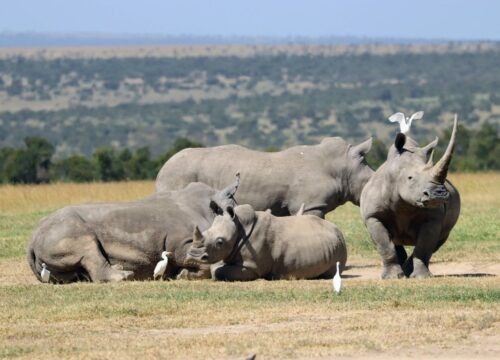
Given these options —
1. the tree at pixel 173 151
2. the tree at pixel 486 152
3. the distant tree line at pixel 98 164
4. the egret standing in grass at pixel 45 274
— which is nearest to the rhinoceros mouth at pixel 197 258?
the egret standing in grass at pixel 45 274

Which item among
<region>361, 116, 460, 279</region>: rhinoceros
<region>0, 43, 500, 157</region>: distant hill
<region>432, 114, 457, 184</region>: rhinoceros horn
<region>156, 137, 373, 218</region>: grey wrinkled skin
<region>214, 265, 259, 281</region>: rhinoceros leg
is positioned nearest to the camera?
<region>432, 114, 457, 184</region>: rhinoceros horn

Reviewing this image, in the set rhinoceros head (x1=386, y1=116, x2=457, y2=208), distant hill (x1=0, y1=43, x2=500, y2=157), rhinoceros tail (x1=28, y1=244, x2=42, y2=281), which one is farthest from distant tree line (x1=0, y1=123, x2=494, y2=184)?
distant hill (x1=0, y1=43, x2=500, y2=157)

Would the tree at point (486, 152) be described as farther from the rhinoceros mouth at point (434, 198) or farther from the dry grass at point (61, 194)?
the rhinoceros mouth at point (434, 198)

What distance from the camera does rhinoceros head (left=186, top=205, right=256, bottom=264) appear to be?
1647 cm

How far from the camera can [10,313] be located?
14.0m

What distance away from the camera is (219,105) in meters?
157

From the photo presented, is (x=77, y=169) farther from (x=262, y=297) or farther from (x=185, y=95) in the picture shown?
(x=185, y=95)

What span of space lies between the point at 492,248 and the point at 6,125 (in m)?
115

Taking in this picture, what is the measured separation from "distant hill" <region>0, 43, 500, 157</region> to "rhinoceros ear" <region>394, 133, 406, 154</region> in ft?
237

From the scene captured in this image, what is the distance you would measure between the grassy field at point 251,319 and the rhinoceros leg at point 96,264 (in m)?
0.55

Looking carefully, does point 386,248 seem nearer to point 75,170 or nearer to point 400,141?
point 400,141

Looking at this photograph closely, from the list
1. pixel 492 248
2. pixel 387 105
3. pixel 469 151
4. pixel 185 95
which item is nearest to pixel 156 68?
pixel 185 95

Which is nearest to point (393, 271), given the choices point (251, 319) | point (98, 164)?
point (251, 319)

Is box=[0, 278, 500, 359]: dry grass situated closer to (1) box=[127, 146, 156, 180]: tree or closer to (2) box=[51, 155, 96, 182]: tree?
(2) box=[51, 155, 96, 182]: tree
